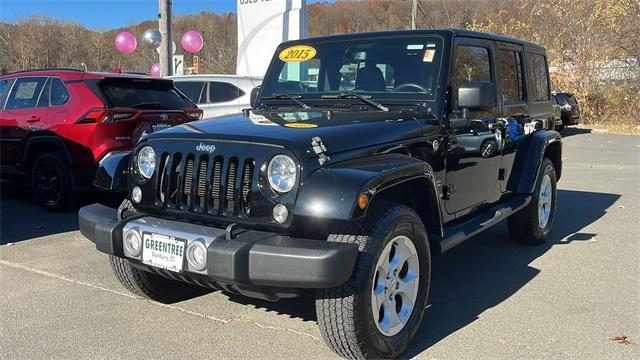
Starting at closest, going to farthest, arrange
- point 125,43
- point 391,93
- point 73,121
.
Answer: point 391,93, point 73,121, point 125,43

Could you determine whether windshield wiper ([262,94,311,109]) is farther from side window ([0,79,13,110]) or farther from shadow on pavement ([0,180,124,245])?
side window ([0,79,13,110])

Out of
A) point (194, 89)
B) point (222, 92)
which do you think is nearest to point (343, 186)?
point (222, 92)

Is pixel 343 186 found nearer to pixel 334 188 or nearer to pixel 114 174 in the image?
pixel 334 188

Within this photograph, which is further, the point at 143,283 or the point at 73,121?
the point at 73,121

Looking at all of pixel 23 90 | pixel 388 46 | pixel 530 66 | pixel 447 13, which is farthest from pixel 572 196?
pixel 447 13

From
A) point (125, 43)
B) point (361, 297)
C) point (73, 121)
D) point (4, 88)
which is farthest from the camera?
point (125, 43)

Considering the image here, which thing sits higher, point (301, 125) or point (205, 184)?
point (301, 125)

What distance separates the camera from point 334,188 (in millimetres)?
2795

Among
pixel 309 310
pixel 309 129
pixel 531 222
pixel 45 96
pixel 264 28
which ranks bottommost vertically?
pixel 309 310

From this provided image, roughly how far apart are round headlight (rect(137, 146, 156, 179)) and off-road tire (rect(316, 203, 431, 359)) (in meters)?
1.25

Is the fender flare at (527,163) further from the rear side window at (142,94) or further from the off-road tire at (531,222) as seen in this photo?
the rear side window at (142,94)

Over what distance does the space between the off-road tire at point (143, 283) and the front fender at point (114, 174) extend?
0.17 meters

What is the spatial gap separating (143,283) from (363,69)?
2.20 metres

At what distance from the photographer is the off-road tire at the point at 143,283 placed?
376cm
